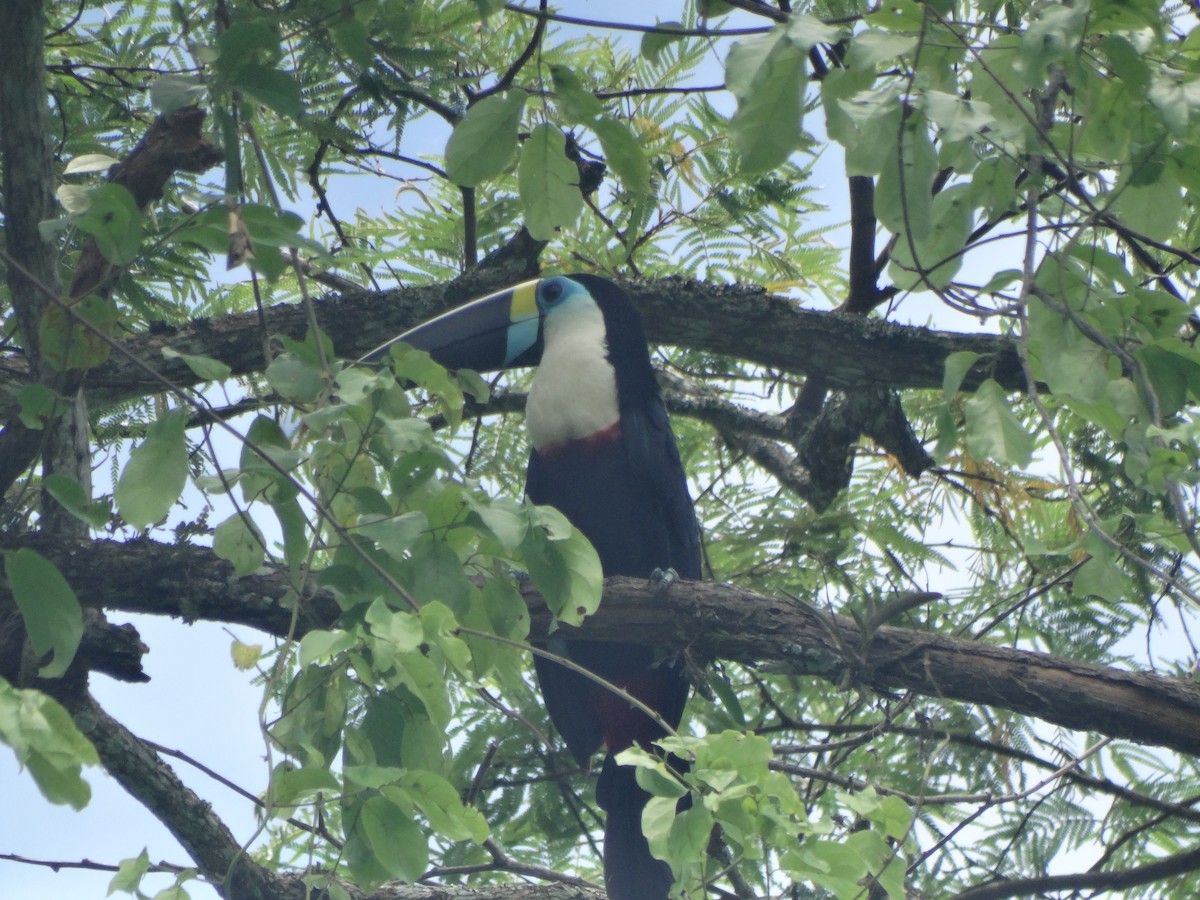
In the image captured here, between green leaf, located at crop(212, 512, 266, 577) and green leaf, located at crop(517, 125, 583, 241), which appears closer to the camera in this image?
green leaf, located at crop(517, 125, 583, 241)

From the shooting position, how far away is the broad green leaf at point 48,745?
1.32 m

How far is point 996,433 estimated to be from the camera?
6.50 feet

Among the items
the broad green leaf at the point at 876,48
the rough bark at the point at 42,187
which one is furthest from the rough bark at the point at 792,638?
the broad green leaf at the point at 876,48

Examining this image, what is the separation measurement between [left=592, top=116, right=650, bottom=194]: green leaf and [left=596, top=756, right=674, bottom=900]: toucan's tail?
82.0 inches

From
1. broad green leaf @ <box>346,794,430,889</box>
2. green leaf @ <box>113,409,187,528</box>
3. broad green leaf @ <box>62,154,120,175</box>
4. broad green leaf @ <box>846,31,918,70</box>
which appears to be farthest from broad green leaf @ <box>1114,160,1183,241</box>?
broad green leaf @ <box>62,154,120,175</box>

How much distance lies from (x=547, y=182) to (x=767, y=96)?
0.48m

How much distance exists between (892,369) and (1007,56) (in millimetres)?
1788

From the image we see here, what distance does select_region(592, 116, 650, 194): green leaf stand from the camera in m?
1.98

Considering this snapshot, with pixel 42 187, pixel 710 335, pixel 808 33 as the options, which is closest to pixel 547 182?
pixel 808 33

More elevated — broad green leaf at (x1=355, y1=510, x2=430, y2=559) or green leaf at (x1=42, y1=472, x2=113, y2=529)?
green leaf at (x1=42, y1=472, x2=113, y2=529)

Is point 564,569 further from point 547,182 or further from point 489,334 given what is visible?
point 489,334

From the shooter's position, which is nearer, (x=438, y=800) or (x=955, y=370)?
(x=438, y=800)

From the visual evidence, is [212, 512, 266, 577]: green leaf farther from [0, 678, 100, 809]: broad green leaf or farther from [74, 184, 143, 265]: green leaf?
[0, 678, 100, 809]: broad green leaf

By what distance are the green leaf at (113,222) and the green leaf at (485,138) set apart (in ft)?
1.64
